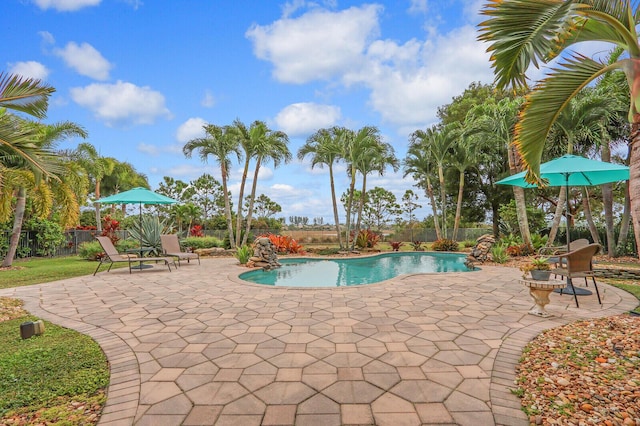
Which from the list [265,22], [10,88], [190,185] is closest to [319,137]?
[265,22]

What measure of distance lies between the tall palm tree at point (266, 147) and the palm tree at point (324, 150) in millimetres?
978

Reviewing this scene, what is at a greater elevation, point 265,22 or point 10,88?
point 265,22

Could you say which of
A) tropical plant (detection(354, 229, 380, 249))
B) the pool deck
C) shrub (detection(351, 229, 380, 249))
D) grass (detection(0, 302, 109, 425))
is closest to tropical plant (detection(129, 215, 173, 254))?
the pool deck

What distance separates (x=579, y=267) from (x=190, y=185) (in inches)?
1162

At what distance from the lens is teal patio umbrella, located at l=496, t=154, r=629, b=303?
5.38 m

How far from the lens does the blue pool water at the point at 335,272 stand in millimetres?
8289

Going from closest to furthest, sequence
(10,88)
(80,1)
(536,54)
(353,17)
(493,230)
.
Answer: (536,54), (10,88), (80,1), (353,17), (493,230)

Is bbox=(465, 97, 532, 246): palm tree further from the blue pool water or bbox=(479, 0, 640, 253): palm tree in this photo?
bbox=(479, 0, 640, 253): palm tree

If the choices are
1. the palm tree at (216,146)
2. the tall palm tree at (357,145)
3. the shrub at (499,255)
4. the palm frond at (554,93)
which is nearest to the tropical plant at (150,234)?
the palm tree at (216,146)

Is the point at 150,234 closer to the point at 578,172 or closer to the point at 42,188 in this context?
the point at 42,188

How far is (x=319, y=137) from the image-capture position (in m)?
15.6

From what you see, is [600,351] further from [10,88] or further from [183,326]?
[10,88]

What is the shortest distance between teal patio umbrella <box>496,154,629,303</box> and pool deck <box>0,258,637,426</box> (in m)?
2.17

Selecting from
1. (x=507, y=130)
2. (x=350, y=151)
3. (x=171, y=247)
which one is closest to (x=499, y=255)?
(x=507, y=130)
